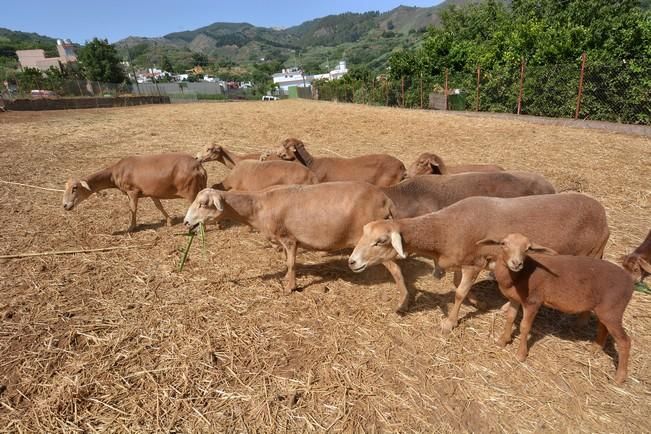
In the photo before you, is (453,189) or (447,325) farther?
(453,189)

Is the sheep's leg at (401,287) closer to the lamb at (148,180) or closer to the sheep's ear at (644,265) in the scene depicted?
the sheep's ear at (644,265)

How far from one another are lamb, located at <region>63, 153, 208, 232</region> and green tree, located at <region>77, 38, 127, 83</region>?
310ft

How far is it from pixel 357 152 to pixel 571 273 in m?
11.1

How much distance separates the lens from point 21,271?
6.20 meters

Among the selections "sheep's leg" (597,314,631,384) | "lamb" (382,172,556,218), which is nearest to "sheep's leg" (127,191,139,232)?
"lamb" (382,172,556,218)

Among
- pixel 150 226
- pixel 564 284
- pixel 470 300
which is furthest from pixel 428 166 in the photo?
pixel 150 226

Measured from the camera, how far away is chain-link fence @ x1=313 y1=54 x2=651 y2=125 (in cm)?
1731

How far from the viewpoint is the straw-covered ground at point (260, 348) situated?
367cm

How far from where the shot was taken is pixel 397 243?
438 cm

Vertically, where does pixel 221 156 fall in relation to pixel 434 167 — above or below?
above

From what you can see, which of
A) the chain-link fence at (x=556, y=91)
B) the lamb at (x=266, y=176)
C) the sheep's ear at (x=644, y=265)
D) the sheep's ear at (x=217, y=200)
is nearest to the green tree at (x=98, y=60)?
the chain-link fence at (x=556, y=91)

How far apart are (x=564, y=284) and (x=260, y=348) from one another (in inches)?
141

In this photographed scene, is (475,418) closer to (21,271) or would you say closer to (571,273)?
(571,273)

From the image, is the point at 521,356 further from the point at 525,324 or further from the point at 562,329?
the point at 562,329
